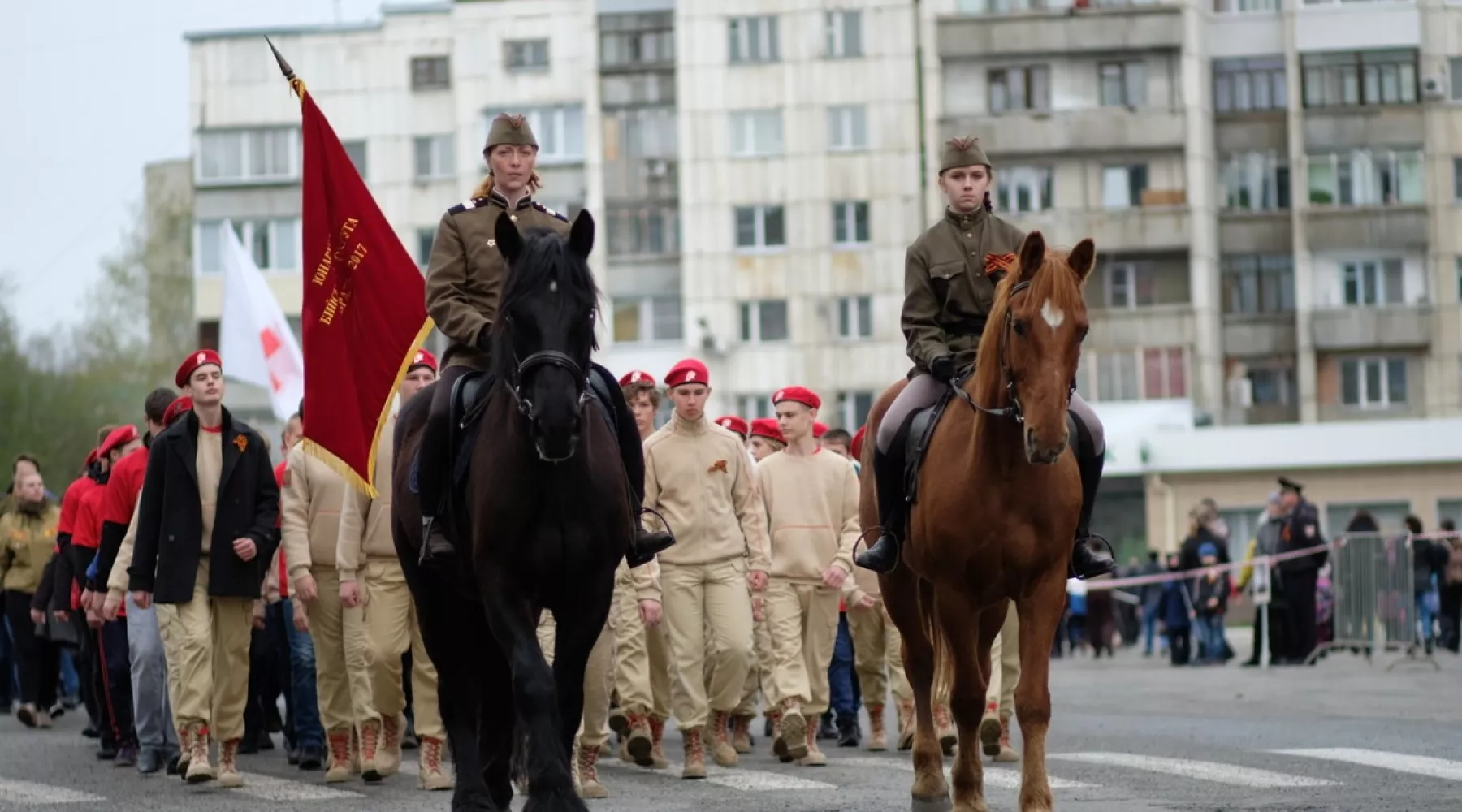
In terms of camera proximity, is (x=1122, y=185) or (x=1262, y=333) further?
(x=1262, y=333)

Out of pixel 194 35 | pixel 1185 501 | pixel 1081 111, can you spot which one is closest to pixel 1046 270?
pixel 1185 501

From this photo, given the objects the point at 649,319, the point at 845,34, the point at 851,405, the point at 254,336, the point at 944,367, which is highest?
the point at 845,34

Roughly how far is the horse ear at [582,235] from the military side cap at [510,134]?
1.52 meters

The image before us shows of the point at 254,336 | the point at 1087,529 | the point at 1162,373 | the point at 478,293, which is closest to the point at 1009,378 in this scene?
the point at 1087,529

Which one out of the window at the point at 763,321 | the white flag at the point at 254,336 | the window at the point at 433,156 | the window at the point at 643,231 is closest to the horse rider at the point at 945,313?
the white flag at the point at 254,336

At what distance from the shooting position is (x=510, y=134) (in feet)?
39.7

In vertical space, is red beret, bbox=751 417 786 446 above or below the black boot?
above

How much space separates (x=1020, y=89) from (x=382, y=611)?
186 ft

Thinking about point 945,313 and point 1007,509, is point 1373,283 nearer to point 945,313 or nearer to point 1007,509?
point 945,313

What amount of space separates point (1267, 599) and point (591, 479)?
2417cm

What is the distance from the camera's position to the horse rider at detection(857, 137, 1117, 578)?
1274 cm

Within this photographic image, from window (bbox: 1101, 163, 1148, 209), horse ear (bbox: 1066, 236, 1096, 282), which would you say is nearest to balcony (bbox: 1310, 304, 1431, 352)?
window (bbox: 1101, 163, 1148, 209)

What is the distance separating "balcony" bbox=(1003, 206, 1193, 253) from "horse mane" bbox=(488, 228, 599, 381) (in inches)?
2364

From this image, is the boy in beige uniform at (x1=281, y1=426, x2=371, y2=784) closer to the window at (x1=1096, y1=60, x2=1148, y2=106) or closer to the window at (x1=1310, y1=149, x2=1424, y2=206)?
the window at (x1=1096, y1=60, x2=1148, y2=106)
